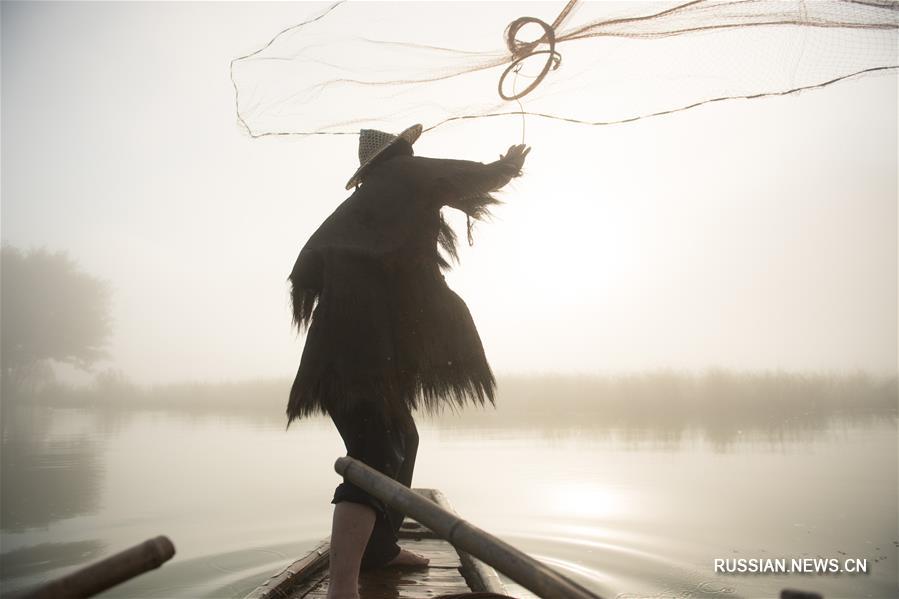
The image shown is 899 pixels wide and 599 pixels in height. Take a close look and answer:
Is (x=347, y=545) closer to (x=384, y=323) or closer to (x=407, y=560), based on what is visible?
(x=384, y=323)

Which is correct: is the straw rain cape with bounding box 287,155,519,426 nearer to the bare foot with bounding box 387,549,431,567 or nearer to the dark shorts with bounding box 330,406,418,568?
the dark shorts with bounding box 330,406,418,568

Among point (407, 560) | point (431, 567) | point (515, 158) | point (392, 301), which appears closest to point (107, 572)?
point (392, 301)

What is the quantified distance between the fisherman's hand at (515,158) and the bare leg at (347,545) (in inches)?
61.0

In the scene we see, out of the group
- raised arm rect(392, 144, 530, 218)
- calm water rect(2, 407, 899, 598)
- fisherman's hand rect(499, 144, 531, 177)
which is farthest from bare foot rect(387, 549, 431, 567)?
fisherman's hand rect(499, 144, 531, 177)

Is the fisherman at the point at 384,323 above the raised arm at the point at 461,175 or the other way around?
the other way around

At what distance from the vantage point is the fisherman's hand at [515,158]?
249cm

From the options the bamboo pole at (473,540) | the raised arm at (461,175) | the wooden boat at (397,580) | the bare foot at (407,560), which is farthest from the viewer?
the bare foot at (407,560)

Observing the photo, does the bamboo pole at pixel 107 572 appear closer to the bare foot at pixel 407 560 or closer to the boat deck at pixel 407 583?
the boat deck at pixel 407 583

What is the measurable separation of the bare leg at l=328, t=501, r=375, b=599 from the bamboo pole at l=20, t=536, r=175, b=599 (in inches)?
38.7

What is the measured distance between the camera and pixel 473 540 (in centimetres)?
133

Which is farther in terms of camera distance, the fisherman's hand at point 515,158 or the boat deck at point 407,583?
the boat deck at point 407,583

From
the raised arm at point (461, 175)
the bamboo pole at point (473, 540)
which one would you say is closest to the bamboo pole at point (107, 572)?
the bamboo pole at point (473, 540)

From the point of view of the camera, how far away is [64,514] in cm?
727

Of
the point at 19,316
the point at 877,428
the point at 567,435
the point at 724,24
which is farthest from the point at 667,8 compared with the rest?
the point at 19,316
